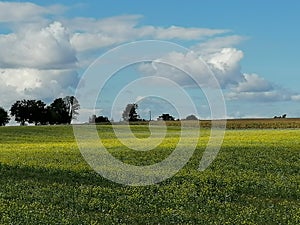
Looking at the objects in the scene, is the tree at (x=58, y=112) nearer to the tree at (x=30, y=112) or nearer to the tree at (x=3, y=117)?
the tree at (x=30, y=112)

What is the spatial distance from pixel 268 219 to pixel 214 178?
9.05 m

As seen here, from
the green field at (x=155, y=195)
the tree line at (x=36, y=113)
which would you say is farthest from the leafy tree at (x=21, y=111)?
the green field at (x=155, y=195)

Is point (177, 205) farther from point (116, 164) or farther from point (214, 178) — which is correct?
point (116, 164)

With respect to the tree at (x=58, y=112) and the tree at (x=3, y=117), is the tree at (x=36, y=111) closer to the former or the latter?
the tree at (x=58, y=112)

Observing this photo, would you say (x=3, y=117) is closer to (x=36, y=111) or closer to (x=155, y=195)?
(x=36, y=111)

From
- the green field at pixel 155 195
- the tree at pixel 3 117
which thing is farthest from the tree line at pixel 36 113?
the green field at pixel 155 195

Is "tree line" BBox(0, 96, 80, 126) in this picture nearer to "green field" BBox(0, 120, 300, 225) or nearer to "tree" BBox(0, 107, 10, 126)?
"tree" BBox(0, 107, 10, 126)

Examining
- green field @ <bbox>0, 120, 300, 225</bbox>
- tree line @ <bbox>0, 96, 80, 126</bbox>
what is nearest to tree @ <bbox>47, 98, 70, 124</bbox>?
tree line @ <bbox>0, 96, 80, 126</bbox>

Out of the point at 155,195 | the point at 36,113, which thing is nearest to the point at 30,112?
the point at 36,113

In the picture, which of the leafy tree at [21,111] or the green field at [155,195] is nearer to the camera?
the green field at [155,195]

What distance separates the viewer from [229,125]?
124 meters

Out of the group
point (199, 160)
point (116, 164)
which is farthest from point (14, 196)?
point (199, 160)

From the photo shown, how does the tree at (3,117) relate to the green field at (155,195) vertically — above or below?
above

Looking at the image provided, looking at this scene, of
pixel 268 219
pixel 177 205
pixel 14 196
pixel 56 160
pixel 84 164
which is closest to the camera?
pixel 268 219
